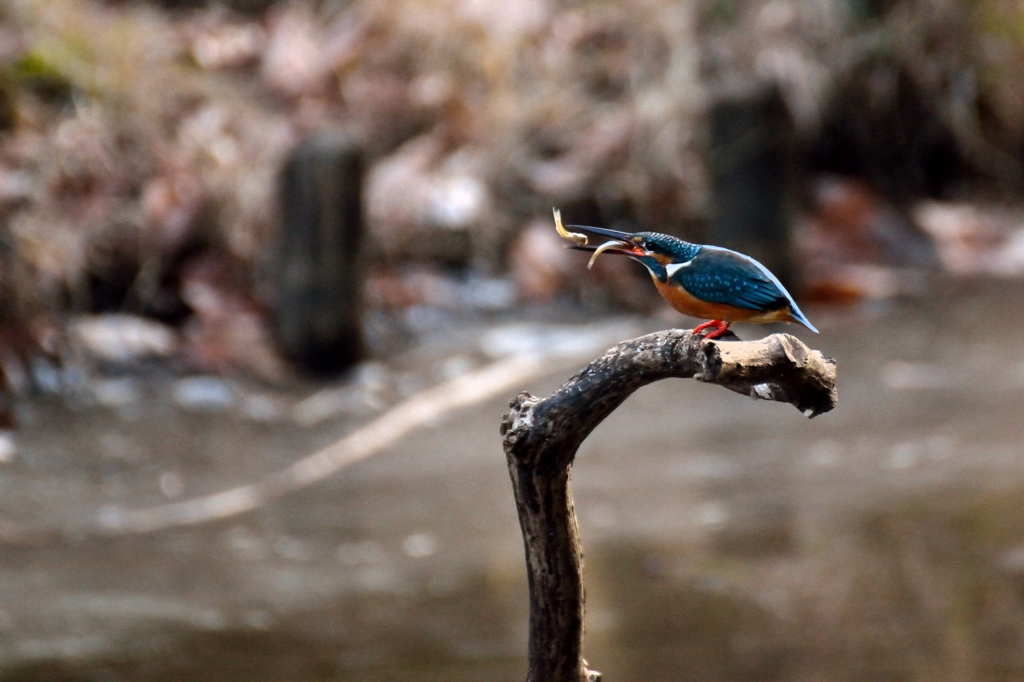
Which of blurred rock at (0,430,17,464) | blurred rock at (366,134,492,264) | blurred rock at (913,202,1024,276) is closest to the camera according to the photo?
blurred rock at (0,430,17,464)

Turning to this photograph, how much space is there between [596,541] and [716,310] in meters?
2.19

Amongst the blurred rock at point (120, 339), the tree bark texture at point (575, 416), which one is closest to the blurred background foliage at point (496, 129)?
→ the blurred rock at point (120, 339)

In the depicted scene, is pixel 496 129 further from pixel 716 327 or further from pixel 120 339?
pixel 716 327

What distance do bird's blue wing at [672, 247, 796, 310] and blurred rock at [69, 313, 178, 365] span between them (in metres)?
3.88

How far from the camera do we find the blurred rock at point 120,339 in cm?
468

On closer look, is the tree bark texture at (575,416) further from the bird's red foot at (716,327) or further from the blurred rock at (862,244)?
the blurred rock at (862,244)

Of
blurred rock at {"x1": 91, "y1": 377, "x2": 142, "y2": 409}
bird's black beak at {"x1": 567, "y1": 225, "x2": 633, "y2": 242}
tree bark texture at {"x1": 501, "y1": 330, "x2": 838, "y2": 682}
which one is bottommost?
tree bark texture at {"x1": 501, "y1": 330, "x2": 838, "y2": 682}

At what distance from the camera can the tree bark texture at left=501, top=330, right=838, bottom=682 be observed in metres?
1.16

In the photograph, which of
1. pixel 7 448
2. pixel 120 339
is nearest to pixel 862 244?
pixel 120 339

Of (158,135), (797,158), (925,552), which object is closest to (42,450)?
(158,135)

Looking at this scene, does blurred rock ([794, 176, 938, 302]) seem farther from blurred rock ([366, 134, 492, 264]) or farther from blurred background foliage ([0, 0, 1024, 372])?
blurred rock ([366, 134, 492, 264])

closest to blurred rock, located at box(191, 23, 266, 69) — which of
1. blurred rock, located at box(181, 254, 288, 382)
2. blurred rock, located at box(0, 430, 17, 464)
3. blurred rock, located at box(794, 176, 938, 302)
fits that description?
blurred rock, located at box(181, 254, 288, 382)

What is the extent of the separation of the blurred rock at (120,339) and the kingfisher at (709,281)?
3.83 metres

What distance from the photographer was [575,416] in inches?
51.1
